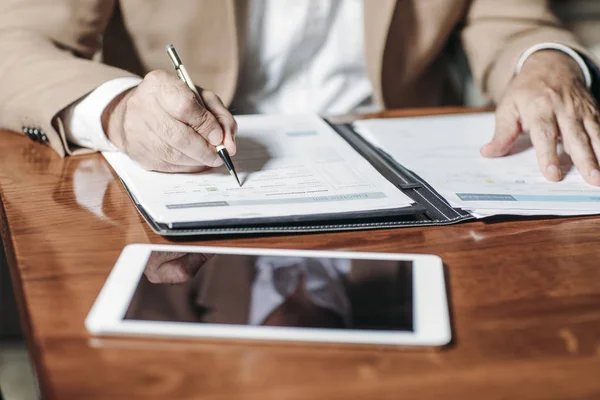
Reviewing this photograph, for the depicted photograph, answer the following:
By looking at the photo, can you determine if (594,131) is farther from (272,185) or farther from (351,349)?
(351,349)

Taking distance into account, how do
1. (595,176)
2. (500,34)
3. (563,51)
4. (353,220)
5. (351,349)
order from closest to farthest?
(351,349)
(353,220)
(595,176)
(563,51)
(500,34)

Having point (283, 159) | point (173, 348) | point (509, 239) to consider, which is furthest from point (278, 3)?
point (173, 348)

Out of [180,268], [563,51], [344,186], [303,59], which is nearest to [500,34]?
[563,51]

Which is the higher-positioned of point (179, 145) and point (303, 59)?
point (179, 145)

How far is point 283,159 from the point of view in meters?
0.77

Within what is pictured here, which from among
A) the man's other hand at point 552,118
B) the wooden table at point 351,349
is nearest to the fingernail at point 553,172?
the man's other hand at point 552,118

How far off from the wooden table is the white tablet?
0.01 metres

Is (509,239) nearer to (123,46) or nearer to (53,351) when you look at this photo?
(53,351)

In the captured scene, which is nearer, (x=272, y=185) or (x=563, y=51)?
(x=272, y=185)

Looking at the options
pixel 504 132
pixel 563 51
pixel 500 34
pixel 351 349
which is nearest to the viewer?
pixel 351 349

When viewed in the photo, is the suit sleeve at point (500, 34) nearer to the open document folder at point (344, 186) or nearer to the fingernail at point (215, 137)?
the open document folder at point (344, 186)

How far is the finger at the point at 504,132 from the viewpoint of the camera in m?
0.83

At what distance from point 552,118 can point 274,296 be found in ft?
1.74

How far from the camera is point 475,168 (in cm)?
78
